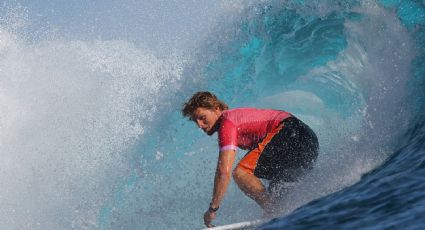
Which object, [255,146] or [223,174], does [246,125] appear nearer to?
[255,146]

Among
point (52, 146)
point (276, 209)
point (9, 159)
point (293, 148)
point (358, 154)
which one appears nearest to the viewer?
point (276, 209)

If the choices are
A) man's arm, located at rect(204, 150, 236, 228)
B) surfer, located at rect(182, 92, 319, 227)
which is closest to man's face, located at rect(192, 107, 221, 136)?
surfer, located at rect(182, 92, 319, 227)

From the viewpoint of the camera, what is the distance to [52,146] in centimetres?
1164

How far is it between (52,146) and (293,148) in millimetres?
8072

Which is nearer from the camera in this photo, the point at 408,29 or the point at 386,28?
the point at 408,29

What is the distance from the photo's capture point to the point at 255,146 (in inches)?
183

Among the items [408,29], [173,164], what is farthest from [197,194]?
[408,29]

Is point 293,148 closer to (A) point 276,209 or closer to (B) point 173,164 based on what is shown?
(A) point 276,209

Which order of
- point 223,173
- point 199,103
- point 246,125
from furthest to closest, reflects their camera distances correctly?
1. point 246,125
2. point 199,103
3. point 223,173

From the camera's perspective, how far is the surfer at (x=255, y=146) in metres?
4.39

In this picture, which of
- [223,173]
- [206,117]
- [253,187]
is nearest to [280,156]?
[253,187]

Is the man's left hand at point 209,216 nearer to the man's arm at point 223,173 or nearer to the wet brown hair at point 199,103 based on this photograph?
the man's arm at point 223,173

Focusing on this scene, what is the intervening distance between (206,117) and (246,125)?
13.2 inches

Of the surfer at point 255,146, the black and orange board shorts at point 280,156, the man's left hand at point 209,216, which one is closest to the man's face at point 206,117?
the surfer at point 255,146
